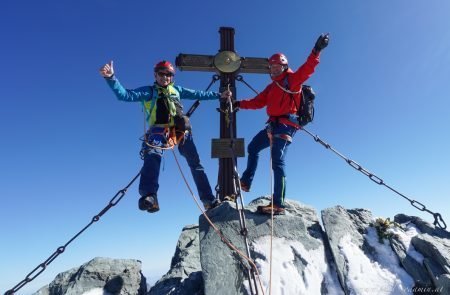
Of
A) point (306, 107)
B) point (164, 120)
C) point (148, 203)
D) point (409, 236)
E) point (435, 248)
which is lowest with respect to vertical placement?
point (435, 248)

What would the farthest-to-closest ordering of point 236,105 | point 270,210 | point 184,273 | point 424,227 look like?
point 236,105, point 424,227, point 184,273, point 270,210

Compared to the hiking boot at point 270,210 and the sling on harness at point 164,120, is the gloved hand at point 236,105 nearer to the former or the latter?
the sling on harness at point 164,120

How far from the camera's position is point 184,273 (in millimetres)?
6227

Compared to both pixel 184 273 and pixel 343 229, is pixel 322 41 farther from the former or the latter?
pixel 184 273

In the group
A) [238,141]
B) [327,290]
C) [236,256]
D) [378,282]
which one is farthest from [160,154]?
[378,282]

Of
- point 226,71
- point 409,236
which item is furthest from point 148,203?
point 409,236

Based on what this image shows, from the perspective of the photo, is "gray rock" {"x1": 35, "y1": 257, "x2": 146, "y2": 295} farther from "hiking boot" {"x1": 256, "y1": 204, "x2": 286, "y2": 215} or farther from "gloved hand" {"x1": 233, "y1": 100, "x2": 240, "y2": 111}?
"gloved hand" {"x1": 233, "y1": 100, "x2": 240, "y2": 111}

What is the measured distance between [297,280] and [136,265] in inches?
144

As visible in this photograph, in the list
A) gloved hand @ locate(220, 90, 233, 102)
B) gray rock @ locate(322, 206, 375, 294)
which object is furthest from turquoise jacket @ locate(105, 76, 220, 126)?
gray rock @ locate(322, 206, 375, 294)

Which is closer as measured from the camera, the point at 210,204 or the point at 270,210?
the point at 270,210

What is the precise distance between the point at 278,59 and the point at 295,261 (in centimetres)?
395

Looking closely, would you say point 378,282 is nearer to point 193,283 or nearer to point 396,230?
point 396,230

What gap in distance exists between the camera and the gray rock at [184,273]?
17.6 ft

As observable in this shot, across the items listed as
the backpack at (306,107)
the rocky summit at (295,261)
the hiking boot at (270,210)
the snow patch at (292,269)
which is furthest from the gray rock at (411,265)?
the backpack at (306,107)
